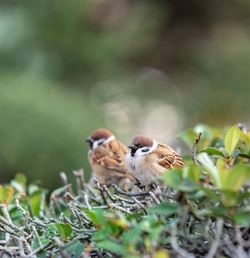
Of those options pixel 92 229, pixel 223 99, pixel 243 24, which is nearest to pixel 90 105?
pixel 223 99

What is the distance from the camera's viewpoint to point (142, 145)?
2252 mm

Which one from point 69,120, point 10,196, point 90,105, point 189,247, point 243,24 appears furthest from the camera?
point 243,24

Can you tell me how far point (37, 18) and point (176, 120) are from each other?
6.66 feet

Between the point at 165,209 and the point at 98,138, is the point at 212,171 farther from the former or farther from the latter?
the point at 98,138

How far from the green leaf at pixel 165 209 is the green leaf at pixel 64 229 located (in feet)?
0.61

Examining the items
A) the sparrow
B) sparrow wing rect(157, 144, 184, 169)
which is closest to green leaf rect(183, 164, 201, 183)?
sparrow wing rect(157, 144, 184, 169)

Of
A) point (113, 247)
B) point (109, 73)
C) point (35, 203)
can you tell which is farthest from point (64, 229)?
point (109, 73)

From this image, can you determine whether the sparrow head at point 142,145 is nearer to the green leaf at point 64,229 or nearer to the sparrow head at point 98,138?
the green leaf at point 64,229

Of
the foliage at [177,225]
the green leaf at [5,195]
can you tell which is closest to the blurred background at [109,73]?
the green leaf at [5,195]

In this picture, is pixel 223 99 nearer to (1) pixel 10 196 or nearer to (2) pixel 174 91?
(2) pixel 174 91

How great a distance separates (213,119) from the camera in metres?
8.10

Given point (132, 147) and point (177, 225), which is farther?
point (132, 147)

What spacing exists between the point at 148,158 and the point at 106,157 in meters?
1.13

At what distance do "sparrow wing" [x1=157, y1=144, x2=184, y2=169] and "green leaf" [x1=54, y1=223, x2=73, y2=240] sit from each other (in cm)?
64
